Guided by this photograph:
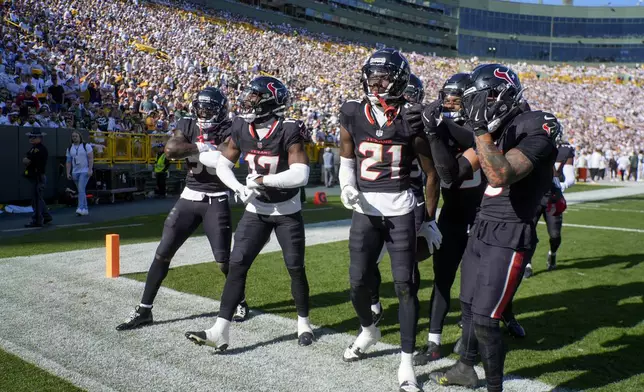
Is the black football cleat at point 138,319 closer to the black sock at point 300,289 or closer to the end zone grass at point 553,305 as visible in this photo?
the end zone grass at point 553,305

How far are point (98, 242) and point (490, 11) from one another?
3169 inches

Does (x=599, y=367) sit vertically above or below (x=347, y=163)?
below

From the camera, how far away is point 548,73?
63.1 metres

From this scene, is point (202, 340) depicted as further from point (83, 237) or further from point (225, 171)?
point (83, 237)

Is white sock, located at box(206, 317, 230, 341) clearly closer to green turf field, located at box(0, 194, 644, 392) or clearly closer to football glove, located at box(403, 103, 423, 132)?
green turf field, located at box(0, 194, 644, 392)

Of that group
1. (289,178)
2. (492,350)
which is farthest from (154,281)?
(492,350)

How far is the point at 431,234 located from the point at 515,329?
4.55 feet

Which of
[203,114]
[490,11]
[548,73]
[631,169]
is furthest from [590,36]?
[203,114]

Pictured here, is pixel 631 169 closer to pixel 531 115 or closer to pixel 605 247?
pixel 605 247

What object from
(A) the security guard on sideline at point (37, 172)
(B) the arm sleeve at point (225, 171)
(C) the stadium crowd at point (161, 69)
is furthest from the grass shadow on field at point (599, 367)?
(A) the security guard on sideline at point (37, 172)

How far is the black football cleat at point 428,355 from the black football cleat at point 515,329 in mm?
884

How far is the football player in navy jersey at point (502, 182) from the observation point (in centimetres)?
326

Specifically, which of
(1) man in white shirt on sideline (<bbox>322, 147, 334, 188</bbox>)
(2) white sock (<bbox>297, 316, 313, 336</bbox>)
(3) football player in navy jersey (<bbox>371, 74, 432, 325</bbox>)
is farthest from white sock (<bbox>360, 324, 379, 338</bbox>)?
(1) man in white shirt on sideline (<bbox>322, 147, 334, 188</bbox>)

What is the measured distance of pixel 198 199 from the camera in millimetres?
5422
